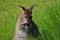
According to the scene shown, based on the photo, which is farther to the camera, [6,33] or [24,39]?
[6,33]

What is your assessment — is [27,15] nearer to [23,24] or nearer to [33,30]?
[23,24]

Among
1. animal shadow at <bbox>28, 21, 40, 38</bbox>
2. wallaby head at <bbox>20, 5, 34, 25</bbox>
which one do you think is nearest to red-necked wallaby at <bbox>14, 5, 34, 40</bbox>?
wallaby head at <bbox>20, 5, 34, 25</bbox>

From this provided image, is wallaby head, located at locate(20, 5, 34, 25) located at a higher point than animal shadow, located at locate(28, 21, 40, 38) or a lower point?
higher

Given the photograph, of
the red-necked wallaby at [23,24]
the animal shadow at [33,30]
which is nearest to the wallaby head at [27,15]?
the red-necked wallaby at [23,24]

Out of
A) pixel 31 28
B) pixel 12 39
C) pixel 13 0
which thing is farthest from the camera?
pixel 13 0

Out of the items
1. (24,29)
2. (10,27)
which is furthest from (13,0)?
(24,29)

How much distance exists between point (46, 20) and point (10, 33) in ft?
9.59

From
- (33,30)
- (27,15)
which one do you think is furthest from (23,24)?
(33,30)

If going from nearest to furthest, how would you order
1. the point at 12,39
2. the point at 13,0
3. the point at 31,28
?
the point at 31,28 → the point at 12,39 → the point at 13,0

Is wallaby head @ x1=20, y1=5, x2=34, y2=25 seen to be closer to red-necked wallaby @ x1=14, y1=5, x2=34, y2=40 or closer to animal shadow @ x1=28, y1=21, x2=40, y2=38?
red-necked wallaby @ x1=14, y1=5, x2=34, y2=40

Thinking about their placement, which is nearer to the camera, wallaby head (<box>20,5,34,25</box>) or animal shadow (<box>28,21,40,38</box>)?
animal shadow (<box>28,21,40,38</box>)

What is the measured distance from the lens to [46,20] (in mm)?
8562

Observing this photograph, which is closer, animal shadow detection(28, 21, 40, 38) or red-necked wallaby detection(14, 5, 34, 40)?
animal shadow detection(28, 21, 40, 38)

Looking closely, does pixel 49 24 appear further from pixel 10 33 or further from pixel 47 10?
pixel 10 33
